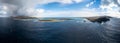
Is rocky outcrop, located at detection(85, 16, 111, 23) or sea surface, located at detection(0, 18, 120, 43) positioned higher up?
rocky outcrop, located at detection(85, 16, 111, 23)

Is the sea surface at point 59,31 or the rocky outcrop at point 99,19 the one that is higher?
the rocky outcrop at point 99,19

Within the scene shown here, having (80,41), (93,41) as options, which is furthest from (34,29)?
(93,41)

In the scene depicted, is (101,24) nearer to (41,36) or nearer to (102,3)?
(102,3)

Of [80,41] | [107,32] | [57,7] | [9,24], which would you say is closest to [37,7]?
[57,7]

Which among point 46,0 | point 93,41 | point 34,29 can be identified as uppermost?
point 46,0

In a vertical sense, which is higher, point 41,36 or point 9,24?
point 9,24

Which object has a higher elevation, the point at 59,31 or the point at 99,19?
the point at 99,19

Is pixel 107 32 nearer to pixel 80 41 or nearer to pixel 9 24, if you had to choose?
pixel 80 41
